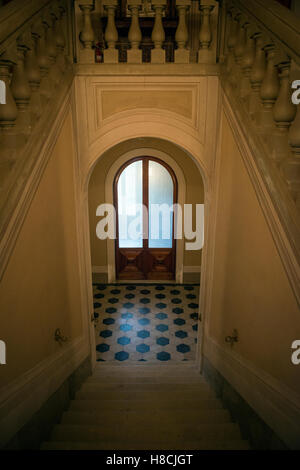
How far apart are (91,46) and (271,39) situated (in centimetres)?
195

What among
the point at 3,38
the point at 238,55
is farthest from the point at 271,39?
the point at 3,38

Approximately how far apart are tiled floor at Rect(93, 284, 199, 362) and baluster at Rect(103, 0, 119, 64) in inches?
162

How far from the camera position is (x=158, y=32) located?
11.1ft

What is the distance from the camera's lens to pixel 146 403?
3.77 metres

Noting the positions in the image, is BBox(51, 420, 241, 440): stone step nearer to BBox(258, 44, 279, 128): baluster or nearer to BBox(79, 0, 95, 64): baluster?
BBox(258, 44, 279, 128): baluster

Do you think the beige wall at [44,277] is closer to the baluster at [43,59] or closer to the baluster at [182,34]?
the baluster at [43,59]

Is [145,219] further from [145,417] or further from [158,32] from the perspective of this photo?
[145,417]

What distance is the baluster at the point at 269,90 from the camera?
2434mm

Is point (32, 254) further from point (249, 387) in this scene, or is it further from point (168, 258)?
point (168, 258)

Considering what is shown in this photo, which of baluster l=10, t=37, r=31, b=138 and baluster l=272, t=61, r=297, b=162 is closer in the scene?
baluster l=272, t=61, r=297, b=162

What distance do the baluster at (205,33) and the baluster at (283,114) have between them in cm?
143

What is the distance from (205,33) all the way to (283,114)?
67.3 inches

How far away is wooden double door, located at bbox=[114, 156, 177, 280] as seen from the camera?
291 inches

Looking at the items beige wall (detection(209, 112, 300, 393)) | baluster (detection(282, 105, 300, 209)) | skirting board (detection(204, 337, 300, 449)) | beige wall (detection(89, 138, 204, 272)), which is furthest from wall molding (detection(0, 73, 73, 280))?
beige wall (detection(89, 138, 204, 272))
